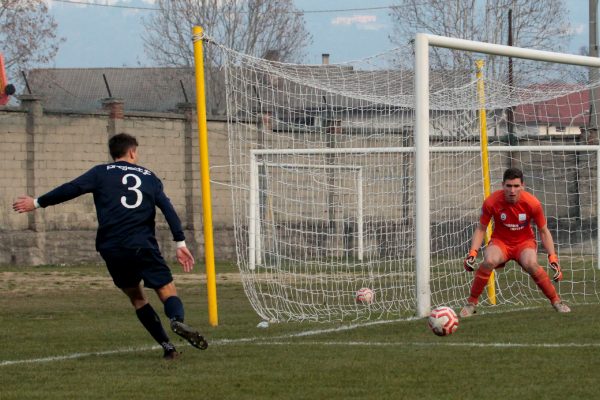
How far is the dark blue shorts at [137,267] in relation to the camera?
29.7 ft

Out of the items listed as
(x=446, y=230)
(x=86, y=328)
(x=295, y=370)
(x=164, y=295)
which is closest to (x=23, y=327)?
(x=86, y=328)

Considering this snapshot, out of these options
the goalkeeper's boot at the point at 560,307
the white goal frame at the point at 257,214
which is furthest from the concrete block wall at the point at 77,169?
the goalkeeper's boot at the point at 560,307

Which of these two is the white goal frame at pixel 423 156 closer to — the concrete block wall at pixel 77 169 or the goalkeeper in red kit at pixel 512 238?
the goalkeeper in red kit at pixel 512 238

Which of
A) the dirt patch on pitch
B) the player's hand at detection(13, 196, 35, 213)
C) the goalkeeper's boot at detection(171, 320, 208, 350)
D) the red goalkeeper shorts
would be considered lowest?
the dirt patch on pitch

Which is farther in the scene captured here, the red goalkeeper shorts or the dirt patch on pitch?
the dirt patch on pitch

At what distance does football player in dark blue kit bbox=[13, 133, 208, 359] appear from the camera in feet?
29.7

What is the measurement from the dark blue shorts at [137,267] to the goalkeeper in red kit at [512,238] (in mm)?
4203

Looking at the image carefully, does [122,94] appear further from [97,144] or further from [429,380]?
[429,380]

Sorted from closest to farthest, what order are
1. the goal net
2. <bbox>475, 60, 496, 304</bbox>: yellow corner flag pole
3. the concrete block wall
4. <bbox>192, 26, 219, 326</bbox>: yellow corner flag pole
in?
<bbox>192, 26, 219, 326</bbox>: yellow corner flag pole → the goal net → <bbox>475, 60, 496, 304</bbox>: yellow corner flag pole → the concrete block wall

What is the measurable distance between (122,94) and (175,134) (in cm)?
4832

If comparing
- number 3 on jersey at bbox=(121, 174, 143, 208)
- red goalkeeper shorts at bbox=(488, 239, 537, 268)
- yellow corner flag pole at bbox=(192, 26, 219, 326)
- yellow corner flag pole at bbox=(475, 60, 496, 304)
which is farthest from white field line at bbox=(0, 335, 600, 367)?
yellow corner flag pole at bbox=(475, 60, 496, 304)

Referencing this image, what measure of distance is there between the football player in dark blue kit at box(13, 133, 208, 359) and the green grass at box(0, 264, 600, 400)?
48 cm

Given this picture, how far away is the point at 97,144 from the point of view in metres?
27.4

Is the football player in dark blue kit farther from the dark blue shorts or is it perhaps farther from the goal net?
the goal net
